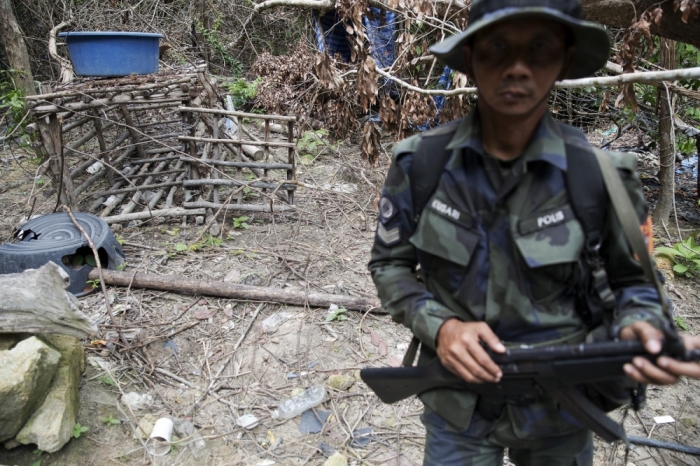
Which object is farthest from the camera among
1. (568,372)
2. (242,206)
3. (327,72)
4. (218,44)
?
(218,44)

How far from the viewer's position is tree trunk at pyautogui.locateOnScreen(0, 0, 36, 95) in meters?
6.76

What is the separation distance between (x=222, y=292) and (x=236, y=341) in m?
0.54

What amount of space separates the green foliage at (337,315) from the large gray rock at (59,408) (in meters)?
1.63

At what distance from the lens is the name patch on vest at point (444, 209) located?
1.28 meters

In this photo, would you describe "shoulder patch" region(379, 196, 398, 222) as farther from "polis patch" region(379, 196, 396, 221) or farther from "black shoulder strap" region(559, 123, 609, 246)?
"black shoulder strap" region(559, 123, 609, 246)

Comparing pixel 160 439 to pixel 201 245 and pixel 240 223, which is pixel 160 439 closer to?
pixel 201 245

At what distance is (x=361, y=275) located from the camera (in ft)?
14.6

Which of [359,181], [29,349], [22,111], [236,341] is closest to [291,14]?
[359,181]

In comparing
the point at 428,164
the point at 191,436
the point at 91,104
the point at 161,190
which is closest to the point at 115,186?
the point at 161,190

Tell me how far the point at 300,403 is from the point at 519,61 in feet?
8.00

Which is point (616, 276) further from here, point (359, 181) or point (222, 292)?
point (359, 181)

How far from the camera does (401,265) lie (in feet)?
4.72

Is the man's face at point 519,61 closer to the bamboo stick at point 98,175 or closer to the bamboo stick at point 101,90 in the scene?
the bamboo stick at point 101,90

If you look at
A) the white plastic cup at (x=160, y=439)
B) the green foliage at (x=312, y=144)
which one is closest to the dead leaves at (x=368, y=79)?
the green foliage at (x=312, y=144)
